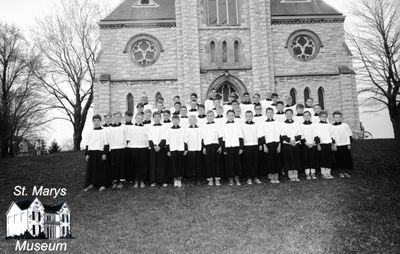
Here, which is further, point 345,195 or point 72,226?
point 345,195

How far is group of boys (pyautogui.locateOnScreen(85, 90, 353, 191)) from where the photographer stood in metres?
11.3

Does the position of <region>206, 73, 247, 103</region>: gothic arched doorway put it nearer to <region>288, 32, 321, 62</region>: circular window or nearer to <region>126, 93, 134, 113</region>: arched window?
<region>288, 32, 321, 62</region>: circular window

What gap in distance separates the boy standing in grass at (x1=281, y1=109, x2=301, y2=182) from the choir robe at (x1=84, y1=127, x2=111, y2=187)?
16.2ft

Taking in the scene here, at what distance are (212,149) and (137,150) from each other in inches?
82.3

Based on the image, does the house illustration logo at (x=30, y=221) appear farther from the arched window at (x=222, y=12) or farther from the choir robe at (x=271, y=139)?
the arched window at (x=222, y=12)

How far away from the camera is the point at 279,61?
2427cm

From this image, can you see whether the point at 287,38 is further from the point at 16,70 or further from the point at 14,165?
the point at 16,70

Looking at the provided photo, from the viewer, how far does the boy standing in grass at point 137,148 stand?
11.4 m

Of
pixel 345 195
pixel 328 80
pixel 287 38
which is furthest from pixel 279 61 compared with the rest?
pixel 345 195

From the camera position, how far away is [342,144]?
12.0m

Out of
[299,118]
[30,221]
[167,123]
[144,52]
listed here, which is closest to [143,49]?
[144,52]

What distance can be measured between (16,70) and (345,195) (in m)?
28.1

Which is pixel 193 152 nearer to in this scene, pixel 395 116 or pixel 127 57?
pixel 127 57

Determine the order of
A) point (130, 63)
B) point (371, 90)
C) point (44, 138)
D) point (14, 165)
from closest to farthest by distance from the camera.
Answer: point (14, 165) → point (130, 63) → point (371, 90) → point (44, 138)
